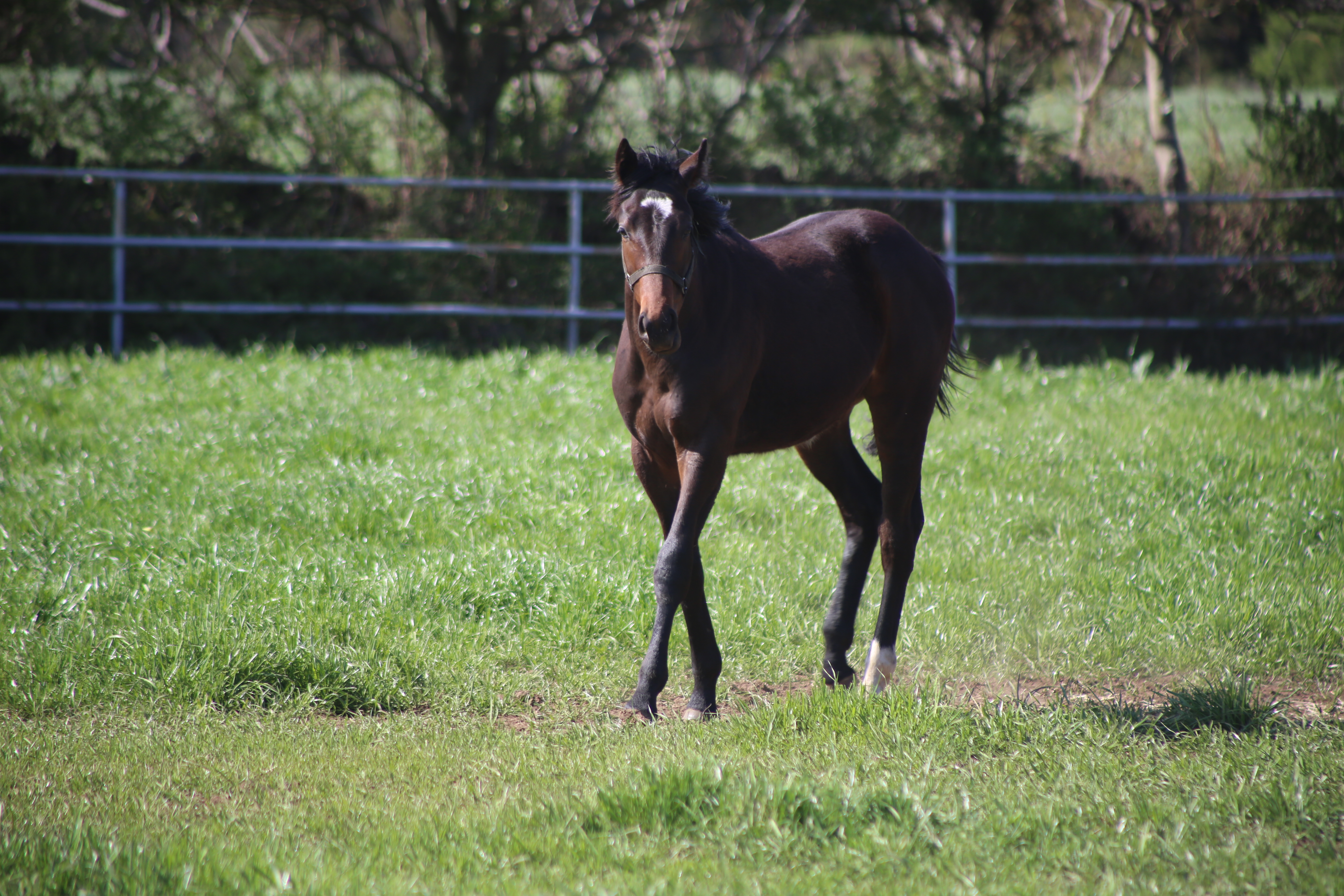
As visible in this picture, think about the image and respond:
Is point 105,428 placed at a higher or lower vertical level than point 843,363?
lower

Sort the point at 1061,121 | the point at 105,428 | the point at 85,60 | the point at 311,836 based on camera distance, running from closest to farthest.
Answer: the point at 311,836 < the point at 105,428 < the point at 85,60 < the point at 1061,121

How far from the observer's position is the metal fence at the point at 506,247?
31.6 ft

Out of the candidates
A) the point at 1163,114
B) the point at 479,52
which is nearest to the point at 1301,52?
the point at 1163,114

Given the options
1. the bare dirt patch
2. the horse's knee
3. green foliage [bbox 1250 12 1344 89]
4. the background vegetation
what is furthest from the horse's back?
green foliage [bbox 1250 12 1344 89]

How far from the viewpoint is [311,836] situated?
9.48ft

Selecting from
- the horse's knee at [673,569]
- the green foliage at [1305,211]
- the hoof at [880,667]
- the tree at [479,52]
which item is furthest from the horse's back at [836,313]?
the green foliage at [1305,211]

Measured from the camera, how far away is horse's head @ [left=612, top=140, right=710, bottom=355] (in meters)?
3.26

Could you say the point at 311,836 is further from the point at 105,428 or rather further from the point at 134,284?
the point at 134,284

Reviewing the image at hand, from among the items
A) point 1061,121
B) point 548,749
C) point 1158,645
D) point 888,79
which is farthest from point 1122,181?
point 548,749

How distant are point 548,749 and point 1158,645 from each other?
105 inches

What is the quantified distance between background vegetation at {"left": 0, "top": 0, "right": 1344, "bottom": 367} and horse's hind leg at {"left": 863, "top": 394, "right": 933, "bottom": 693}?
6.55 metres

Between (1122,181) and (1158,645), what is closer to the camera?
(1158,645)

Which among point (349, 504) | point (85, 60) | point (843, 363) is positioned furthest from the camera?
point (85, 60)

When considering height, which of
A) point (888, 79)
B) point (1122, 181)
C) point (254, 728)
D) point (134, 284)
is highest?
point (888, 79)
